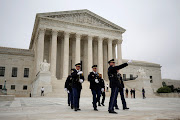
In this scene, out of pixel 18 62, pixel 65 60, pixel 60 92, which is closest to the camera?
pixel 60 92

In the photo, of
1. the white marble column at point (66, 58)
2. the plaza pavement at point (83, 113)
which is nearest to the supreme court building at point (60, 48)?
the white marble column at point (66, 58)

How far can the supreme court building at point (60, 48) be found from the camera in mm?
33562

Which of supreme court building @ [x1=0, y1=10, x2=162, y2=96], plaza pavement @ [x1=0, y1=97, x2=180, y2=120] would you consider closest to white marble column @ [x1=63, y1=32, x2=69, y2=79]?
supreme court building @ [x1=0, y1=10, x2=162, y2=96]

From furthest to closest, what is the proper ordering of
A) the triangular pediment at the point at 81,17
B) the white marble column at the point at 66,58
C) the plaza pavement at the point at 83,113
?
the triangular pediment at the point at 81,17 < the white marble column at the point at 66,58 < the plaza pavement at the point at 83,113

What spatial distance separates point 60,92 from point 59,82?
483 centimetres

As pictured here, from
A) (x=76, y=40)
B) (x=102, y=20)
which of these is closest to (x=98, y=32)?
(x=102, y=20)

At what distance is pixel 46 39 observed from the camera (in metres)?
38.5

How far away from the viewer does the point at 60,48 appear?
1547 inches

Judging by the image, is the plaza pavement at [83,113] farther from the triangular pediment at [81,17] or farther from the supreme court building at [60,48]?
the triangular pediment at [81,17]

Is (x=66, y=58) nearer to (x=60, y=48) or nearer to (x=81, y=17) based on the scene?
(x=60, y=48)

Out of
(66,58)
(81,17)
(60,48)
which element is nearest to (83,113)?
(66,58)

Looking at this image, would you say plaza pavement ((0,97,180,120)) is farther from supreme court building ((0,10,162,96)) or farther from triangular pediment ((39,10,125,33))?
triangular pediment ((39,10,125,33))

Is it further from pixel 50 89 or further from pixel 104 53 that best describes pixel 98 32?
pixel 50 89

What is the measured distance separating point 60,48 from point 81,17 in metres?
8.89
